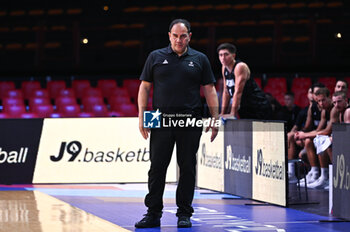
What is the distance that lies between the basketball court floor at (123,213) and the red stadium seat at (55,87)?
5.43m

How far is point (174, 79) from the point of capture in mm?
6203

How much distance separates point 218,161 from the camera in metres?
9.48

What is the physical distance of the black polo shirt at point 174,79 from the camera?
6.20m

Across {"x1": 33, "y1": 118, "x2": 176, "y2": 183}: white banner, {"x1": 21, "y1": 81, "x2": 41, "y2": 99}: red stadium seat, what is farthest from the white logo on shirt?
{"x1": 21, "y1": 81, "x2": 41, "y2": 99}: red stadium seat

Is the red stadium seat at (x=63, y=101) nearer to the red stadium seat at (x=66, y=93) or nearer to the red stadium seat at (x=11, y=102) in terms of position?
the red stadium seat at (x=66, y=93)

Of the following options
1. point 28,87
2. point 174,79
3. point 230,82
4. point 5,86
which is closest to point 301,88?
point 230,82

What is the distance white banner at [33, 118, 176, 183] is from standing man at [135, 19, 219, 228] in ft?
14.5

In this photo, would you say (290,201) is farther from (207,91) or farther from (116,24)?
(116,24)

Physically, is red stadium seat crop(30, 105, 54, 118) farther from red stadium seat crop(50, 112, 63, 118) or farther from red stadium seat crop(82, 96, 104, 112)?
red stadium seat crop(82, 96, 104, 112)

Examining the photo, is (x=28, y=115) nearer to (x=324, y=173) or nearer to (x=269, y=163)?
(x=324, y=173)

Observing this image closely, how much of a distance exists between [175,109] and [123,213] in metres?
1.63

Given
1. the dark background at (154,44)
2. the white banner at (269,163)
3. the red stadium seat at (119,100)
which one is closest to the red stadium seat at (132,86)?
the dark background at (154,44)

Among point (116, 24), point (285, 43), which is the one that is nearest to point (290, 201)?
point (285, 43)

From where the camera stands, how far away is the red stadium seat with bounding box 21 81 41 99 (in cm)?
1488
